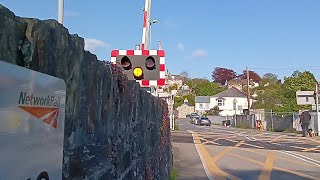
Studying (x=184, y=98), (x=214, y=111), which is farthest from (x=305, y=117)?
(x=184, y=98)

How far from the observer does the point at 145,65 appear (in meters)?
8.54

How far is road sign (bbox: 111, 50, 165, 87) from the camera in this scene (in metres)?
8.47

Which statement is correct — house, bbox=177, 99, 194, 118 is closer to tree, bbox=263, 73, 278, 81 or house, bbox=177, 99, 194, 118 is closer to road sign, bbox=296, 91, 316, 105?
tree, bbox=263, 73, 278, 81

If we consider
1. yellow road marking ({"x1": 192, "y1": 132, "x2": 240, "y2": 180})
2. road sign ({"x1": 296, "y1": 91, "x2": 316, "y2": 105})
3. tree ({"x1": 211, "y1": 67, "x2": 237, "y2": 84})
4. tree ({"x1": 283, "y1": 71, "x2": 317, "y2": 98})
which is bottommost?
yellow road marking ({"x1": 192, "y1": 132, "x2": 240, "y2": 180})

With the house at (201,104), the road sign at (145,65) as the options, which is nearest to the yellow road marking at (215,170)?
the road sign at (145,65)

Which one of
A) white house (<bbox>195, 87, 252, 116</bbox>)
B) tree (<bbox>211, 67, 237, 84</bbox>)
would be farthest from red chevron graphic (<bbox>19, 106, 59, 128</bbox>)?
tree (<bbox>211, 67, 237, 84</bbox>)

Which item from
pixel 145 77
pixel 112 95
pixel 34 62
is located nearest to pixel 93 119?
pixel 112 95

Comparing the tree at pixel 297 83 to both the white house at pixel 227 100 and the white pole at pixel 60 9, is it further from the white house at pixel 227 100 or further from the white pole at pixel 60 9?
the white pole at pixel 60 9

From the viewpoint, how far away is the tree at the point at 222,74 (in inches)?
5423

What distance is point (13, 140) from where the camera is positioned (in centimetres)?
177

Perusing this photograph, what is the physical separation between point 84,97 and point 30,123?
1.05m

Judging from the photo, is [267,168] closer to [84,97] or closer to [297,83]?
[84,97]

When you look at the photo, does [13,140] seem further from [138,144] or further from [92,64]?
[138,144]

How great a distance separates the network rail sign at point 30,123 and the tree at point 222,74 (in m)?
135
